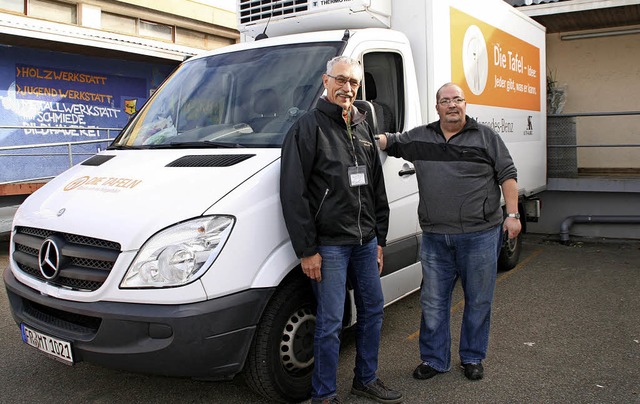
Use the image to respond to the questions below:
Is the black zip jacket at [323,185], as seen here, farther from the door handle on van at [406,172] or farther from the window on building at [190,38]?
the window on building at [190,38]

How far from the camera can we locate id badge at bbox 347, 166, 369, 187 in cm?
316

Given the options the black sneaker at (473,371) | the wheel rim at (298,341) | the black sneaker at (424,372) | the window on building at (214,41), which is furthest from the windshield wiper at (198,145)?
the window on building at (214,41)

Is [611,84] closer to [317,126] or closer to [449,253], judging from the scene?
[449,253]

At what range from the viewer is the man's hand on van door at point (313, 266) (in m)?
3.09

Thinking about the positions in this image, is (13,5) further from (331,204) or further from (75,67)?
(331,204)

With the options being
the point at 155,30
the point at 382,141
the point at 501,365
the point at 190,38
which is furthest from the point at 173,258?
the point at 190,38

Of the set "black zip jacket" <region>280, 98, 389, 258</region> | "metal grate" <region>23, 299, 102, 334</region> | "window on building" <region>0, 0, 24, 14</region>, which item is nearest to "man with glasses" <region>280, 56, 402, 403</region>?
"black zip jacket" <region>280, 98, 389, 258</region>

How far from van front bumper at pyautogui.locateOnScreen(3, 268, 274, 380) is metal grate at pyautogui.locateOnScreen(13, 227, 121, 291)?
0.11 meters

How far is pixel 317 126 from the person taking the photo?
3119 millimetres

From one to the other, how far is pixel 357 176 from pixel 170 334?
48.9 inches

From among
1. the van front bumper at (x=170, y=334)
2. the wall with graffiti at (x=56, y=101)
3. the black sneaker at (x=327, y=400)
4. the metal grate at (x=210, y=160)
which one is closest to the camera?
the van front bumper at (x=170, y=334)

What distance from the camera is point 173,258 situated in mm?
2912

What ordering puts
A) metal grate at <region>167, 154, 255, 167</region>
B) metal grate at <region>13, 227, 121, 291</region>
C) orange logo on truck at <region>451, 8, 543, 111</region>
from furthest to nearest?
orange logo on truck at <region>451, 8, 543, 111</region>
metal grate at <region>167, 154, 255, 167</region>
metal grate at <region>13, 227, 121, 291</region>

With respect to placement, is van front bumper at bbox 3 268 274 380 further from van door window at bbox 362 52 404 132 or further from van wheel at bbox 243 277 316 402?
van door window at bbox 362 52 404 132
